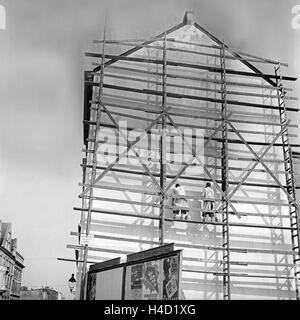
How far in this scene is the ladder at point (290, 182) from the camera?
9.98 meters

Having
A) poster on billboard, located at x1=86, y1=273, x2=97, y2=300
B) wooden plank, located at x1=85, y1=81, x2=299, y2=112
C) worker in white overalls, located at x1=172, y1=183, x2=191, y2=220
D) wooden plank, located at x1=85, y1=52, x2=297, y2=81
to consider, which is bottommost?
poster on billboard, located at x1=86, y1=273, x2=97, y2=300

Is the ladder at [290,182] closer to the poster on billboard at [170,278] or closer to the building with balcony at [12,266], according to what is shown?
the poster on billboard at [170,278]

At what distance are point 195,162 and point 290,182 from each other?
8.24 feet

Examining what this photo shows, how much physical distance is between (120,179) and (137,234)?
1.32 meters

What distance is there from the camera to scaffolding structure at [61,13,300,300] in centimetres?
945

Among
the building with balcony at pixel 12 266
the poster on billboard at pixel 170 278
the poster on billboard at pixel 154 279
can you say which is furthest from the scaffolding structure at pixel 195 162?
the poster on billboard at pixel 170 278

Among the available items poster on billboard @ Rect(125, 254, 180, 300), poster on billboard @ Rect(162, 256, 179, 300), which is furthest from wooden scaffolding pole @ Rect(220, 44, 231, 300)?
poster on billboard @ Rect(162, 256, 179, 300)

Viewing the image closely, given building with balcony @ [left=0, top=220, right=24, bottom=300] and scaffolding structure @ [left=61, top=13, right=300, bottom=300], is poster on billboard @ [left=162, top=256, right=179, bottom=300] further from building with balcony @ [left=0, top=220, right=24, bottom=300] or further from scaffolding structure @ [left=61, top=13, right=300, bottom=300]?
scaffolding structure @ [left=61, top=13, right=300, bottom=300]

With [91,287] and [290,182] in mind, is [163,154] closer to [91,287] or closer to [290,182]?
[290,182]

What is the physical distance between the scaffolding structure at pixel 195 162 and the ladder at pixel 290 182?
1.1 inches

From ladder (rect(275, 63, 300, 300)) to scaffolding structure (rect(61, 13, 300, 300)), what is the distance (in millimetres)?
28

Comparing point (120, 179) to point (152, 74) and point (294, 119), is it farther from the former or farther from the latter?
point (294, 119)
